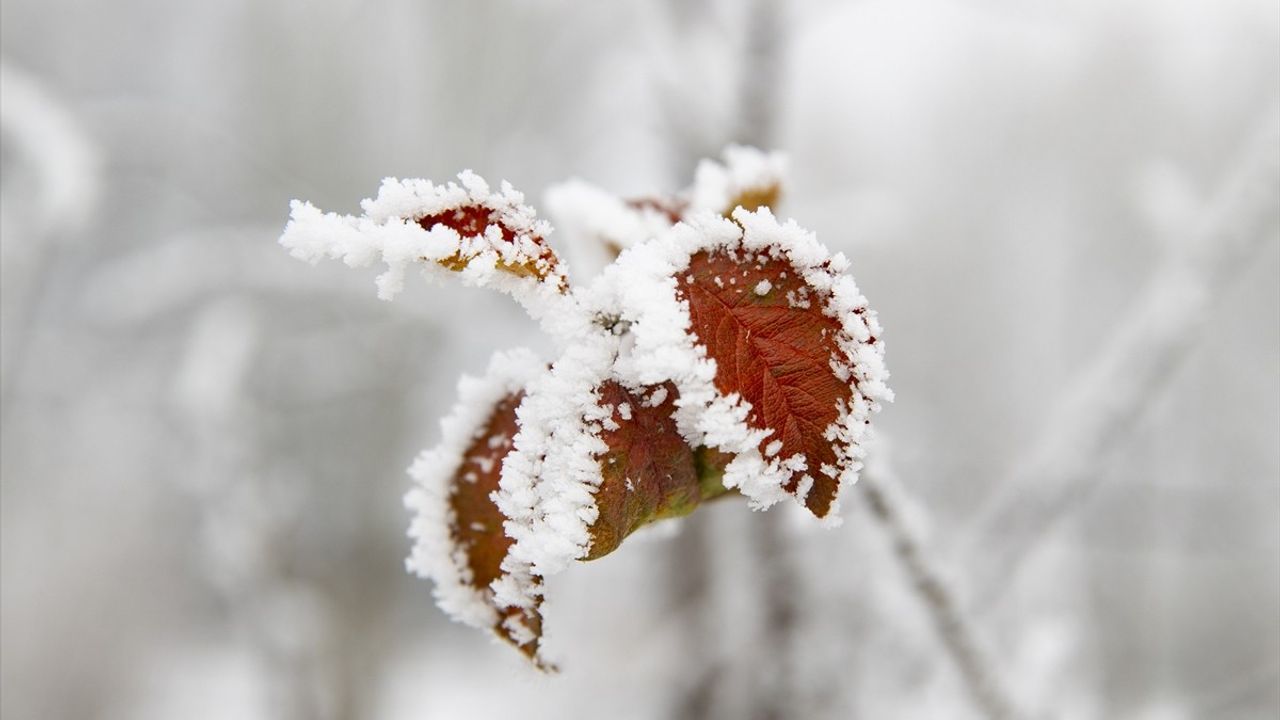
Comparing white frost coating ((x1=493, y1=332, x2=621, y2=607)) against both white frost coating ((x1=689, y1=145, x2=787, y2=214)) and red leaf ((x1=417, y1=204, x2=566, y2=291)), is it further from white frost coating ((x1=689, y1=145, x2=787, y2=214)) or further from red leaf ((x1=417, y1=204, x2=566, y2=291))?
white frost coating ((x1=689, y1=145, x2=787, y2=214))

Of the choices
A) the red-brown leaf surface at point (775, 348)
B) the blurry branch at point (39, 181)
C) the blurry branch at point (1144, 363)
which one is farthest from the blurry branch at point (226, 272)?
the red-brown leaf surface at point (775, 348)

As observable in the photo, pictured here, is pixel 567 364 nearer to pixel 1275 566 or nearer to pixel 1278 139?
pixel 1278 139

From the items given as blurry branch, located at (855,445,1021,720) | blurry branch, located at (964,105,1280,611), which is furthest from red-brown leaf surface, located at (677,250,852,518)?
blurry branch, located at (964,105,1280,611)

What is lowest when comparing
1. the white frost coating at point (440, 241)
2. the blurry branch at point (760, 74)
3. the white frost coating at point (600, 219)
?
the white frost coating at point (440, 241)

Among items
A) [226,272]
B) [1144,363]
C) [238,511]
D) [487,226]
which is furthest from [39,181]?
[1144,363]

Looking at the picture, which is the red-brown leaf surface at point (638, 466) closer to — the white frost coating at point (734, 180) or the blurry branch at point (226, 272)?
the white frost coating at point (734, 180)

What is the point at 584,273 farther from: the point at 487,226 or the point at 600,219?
the point at 487,226

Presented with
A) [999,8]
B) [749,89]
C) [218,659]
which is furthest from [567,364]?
[218,659]
